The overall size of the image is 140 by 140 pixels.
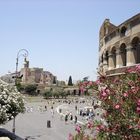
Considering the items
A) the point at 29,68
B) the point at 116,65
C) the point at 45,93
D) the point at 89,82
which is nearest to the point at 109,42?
the point at 116,65

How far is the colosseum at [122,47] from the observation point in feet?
83.6

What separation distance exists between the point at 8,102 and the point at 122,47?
348 inches

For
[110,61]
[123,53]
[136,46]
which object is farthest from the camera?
[110,61]

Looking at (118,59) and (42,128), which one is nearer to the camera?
(118,59)

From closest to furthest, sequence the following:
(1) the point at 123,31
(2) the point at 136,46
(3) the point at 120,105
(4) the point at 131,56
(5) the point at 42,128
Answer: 1. (3) the point at 120,105
2. (4) the point at 131,56
3. (2) the point at 136,46
4. (1) the point at 123,31
5. (5) the point at 42,128

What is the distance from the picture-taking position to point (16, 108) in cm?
2319

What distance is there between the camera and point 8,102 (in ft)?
73.0

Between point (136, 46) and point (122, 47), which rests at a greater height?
point (122, 47)

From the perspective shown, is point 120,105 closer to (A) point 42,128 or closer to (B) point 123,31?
(B) point 123,31

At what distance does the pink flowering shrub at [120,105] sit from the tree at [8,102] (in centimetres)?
1393

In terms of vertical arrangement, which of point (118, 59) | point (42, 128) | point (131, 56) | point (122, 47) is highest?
point (122, 47)

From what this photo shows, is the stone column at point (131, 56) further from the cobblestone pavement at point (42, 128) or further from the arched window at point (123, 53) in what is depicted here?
the cobblestone pavement at point (42, 128)

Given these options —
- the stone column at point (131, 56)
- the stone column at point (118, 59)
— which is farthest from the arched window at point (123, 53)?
the stone column at point (131, 56)

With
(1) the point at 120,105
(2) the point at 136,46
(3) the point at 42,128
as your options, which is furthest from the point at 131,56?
(1) the point at 120,105
